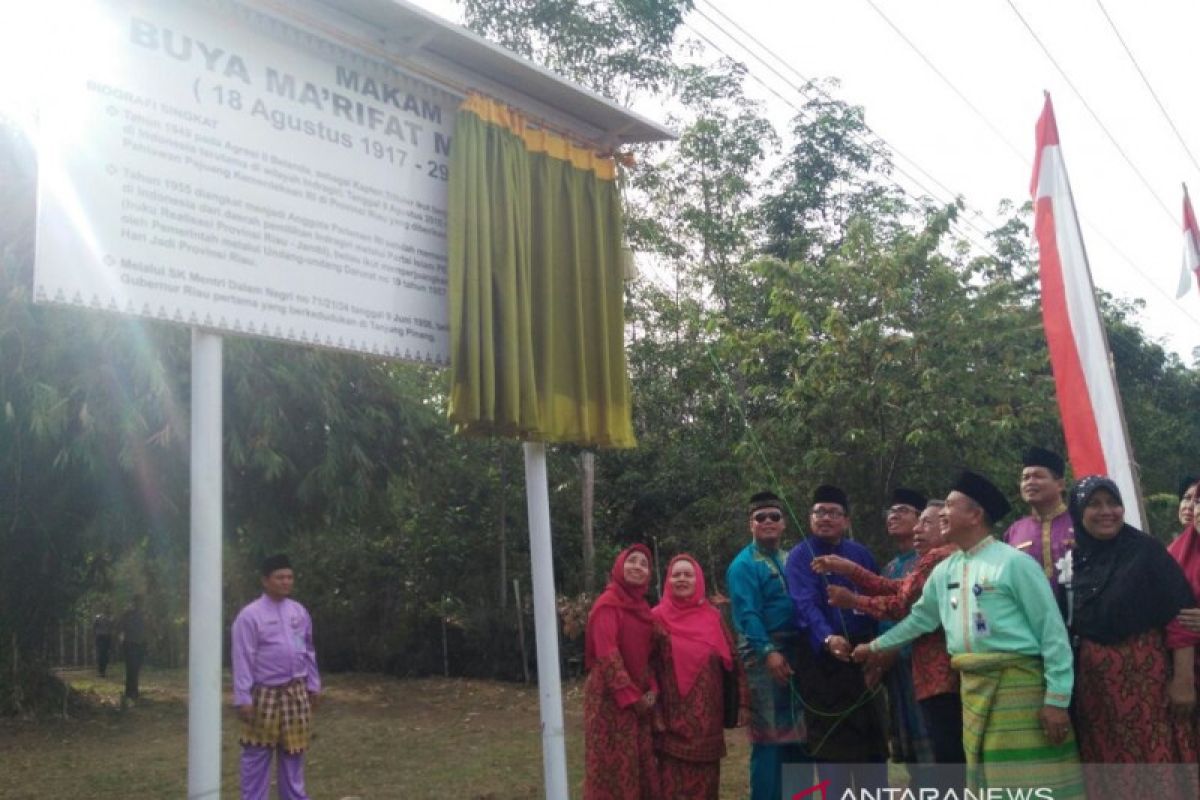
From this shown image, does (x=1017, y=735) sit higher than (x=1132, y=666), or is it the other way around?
(x=1132, y=666)

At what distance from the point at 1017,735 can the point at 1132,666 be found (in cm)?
52

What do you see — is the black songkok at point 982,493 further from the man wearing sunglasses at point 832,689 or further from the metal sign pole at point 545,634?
the metal sign pole at point 545,634

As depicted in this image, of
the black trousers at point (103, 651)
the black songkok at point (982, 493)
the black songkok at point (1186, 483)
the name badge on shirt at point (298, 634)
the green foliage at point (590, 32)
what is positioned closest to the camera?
the black songkok at point (982, 493)

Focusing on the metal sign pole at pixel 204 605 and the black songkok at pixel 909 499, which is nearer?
the metal sign pole at pixel 204 605

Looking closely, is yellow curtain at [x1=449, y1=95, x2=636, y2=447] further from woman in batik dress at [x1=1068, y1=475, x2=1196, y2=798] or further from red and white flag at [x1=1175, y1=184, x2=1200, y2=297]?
red and white flag at [x1=1175, y1=184, x2=1200, y2=297]

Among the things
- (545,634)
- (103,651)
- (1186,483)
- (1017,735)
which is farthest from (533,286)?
(103,651)

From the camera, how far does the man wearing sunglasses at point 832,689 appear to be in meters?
5.26

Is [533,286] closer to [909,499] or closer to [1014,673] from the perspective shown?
[909,499]

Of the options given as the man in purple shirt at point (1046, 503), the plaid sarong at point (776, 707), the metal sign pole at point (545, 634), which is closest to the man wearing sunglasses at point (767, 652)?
the plaid sarong at point (776, 707)

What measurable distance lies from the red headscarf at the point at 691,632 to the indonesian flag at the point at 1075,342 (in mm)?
1859

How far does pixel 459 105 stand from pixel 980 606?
2.83 meters

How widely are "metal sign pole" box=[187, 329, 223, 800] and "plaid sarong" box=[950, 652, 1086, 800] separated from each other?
2627mm

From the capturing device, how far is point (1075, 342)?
554 cm

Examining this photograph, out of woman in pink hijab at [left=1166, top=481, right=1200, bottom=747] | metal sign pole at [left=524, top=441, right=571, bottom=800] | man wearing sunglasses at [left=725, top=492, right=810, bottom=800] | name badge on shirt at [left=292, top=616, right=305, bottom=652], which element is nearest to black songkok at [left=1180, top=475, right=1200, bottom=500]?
woman in pink hijab at [left=1166, top=481, right=1200, bottom=747]
